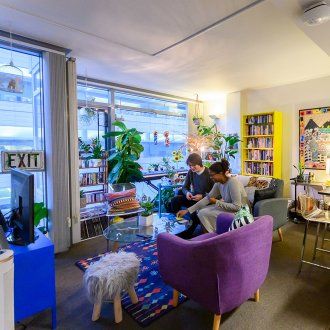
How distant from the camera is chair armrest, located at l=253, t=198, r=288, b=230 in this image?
2986 mm

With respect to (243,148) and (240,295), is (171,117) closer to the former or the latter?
(243,148)

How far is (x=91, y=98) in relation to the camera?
4.34 meters

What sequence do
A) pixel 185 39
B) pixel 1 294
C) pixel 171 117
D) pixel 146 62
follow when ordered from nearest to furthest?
1. pixel 1 294
2. pixel 185 39
3. pixel 146 62
4. pixel 171 117

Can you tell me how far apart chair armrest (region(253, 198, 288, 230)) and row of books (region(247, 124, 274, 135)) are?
6.49ft

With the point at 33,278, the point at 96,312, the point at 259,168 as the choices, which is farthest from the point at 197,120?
the point at 33,278

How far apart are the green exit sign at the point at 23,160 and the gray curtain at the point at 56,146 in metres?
0.09

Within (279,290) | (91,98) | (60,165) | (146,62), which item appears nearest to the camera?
(279,290)

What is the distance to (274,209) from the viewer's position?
3.12 m

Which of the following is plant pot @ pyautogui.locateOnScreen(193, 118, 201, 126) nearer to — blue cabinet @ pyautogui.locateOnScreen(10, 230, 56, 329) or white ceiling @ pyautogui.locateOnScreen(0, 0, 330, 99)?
white ceiling @ pyautogui.locateOnScreen(0, 0, 330, 99)

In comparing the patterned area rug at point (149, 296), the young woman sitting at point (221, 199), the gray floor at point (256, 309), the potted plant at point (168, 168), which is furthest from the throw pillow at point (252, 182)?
the patterned area rug at point (149, 296)

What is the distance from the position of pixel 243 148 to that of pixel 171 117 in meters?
1.79

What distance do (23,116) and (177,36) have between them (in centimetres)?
212

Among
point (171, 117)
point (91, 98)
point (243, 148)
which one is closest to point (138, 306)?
point (91, 98)

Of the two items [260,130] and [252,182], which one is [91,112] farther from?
[260,130]
